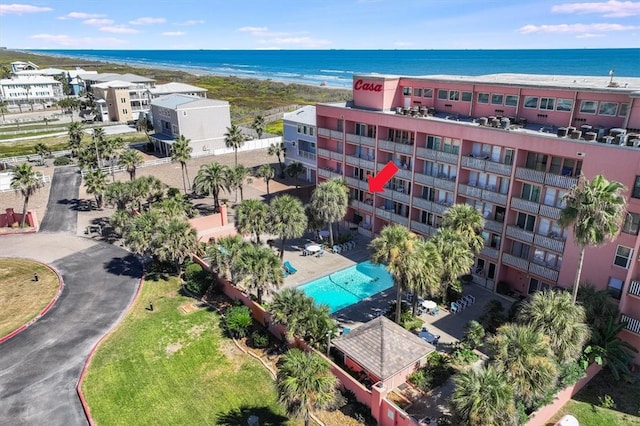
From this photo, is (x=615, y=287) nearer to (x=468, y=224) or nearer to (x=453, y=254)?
(x=468, y=224)

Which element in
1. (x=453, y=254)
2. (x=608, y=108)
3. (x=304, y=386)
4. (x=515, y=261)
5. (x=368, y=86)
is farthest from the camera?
(x=368, y=86)

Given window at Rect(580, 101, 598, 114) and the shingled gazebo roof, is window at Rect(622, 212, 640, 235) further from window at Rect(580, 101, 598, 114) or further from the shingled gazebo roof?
the shingled gazebo roof

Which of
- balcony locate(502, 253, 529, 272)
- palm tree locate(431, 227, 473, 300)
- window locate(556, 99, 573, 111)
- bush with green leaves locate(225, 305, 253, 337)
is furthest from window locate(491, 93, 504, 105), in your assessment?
bush with green leaves locate(225, 305, 253, 337)

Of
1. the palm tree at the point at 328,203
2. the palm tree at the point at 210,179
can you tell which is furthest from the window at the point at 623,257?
the palm tree at the point at 210,179

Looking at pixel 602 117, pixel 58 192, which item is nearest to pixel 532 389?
pixel 602 117

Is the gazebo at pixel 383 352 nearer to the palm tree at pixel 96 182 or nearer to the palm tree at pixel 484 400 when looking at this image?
the palm tree at pixel 484 400

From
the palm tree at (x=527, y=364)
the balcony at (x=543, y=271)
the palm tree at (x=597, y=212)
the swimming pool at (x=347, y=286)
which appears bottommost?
the swimming pool at (x=347, y=286)

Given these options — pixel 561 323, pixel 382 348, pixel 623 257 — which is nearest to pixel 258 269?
pixel 382 348
